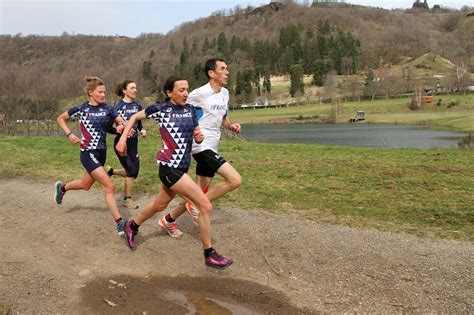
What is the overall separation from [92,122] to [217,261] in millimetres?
3567

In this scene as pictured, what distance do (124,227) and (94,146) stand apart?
1691 mm

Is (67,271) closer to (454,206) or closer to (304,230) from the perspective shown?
(304,230)

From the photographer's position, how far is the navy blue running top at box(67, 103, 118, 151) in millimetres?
7637

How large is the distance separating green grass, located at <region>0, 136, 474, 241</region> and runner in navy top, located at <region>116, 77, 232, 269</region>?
2.76 m

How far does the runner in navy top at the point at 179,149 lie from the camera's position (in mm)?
5711

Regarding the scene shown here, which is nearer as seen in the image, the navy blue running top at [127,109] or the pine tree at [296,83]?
the navy blue running top at [127,109]

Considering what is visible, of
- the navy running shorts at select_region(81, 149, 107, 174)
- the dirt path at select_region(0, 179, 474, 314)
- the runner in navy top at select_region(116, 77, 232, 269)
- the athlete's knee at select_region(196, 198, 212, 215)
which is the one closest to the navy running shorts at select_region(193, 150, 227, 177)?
the runner in navy top at select_region(116, 77, 232, 269)

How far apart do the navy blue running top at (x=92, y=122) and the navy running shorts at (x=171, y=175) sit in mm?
2325

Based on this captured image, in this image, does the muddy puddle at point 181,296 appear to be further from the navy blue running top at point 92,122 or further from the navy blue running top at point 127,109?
the navy blue running top at point 127,109

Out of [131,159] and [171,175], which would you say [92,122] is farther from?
[171,175]

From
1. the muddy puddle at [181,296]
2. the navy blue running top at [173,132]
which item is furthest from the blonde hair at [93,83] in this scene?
the muddy puddle at [181,296]

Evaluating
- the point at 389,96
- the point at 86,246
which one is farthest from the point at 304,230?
the point at 389,96

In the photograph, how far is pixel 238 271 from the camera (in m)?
5.65

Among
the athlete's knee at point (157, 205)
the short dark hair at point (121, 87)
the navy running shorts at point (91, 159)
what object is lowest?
the athlete's knee at point (157, 205)
